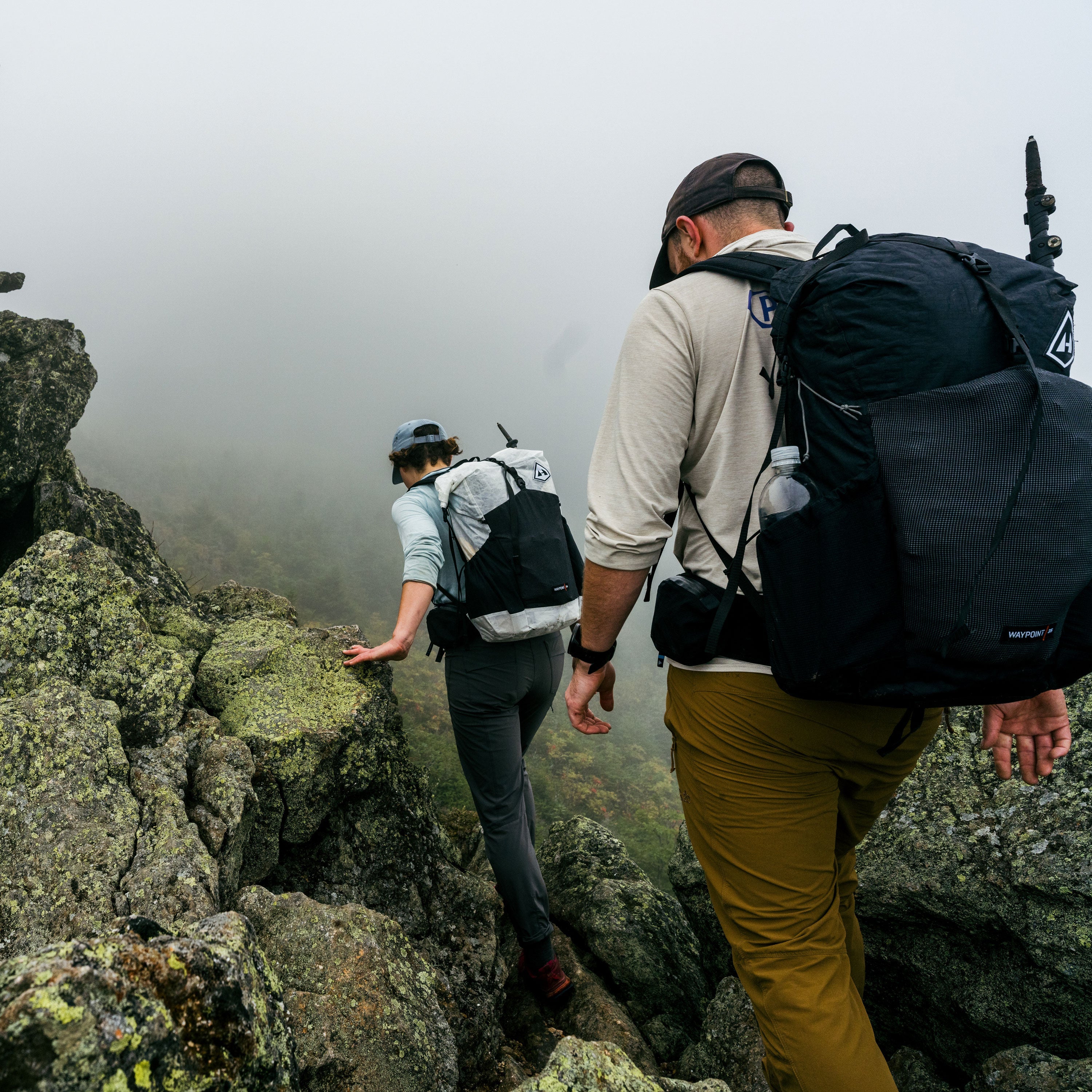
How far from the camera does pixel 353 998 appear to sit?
296 centimetres

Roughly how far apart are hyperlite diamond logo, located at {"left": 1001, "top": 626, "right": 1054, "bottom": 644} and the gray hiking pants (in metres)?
3.03

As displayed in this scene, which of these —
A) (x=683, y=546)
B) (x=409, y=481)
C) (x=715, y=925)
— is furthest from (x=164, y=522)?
(x=683, y=546)

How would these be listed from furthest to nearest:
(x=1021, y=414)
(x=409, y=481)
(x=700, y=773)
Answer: (x=409, y=481) < (x=700, y=773) < (x=1021, y=414)

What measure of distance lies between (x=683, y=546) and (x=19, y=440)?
7.59m

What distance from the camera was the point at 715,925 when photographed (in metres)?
5.52

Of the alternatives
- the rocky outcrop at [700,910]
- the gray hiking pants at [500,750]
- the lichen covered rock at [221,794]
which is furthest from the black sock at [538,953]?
the lichen covered rock at [221,794]

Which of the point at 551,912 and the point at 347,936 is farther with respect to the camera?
the point at 551,912

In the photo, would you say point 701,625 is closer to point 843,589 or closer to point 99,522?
point 843,589

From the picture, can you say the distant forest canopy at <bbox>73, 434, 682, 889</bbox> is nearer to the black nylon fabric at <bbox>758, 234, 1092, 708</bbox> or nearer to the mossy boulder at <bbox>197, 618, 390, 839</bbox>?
the mossy boulder at <bbox>197, 618, 390, 839</bbox>

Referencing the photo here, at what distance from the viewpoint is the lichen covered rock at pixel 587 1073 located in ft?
7.50

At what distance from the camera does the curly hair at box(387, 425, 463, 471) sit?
5230 mm

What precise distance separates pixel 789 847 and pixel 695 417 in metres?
1.68

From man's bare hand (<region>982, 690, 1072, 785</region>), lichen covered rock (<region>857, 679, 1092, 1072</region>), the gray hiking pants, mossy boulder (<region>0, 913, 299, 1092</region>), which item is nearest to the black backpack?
man's bare hand (<region>982, 690, 1072, 785</region>)

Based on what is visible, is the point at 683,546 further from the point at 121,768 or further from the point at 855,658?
the point at 121,768
